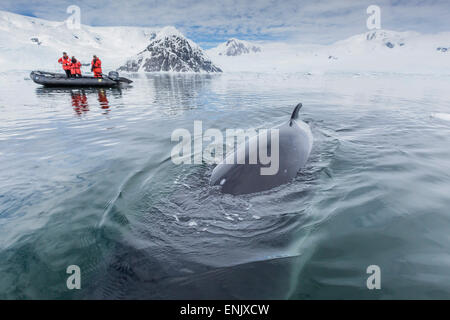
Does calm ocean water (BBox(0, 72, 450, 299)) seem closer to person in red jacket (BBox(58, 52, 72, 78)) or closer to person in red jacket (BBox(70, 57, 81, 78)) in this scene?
person in red jacket (BBox(58, 52, 72, 78))

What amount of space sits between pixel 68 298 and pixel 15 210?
2.69m

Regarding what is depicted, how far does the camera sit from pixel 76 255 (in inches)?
119

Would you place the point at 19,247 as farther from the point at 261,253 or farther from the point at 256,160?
the point at 256,160

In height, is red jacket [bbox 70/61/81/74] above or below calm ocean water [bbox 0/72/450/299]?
above

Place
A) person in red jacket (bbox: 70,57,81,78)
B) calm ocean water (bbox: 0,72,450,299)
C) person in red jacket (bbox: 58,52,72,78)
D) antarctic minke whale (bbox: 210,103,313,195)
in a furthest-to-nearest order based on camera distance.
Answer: person in red jacket (bbox: 70,57,81,78), person in red jacket (bbox: 58,52,72,78), antarctic minke whale (bbox: 210,103,313,195), calm ocean water (bbox: 0,72,450,299)

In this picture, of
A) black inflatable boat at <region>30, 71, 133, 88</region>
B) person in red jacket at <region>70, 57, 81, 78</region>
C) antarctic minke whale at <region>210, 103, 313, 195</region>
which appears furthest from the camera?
person in red jacket at <region>70, 57, 81, 78</region>

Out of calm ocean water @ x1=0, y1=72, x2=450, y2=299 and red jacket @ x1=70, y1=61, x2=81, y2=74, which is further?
red jacket @ x1=70, y1=61, x2=81, y2=74

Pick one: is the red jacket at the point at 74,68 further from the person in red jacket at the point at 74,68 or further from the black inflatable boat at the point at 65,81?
the black inflatable boat at the point at 65,81

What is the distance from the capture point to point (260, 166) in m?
4.50

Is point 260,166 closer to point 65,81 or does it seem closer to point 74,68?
point 65,81

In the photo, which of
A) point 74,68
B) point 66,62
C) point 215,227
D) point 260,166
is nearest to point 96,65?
point 74,68

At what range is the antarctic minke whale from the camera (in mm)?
4297

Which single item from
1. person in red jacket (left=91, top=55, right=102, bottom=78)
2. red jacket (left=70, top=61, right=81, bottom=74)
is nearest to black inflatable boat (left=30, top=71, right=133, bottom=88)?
person in red jacket (left=91, top=55, right=102, bottom=78)

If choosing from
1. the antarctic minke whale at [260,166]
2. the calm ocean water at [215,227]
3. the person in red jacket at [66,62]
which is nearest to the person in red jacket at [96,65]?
the person in red jacket at [66,62]
